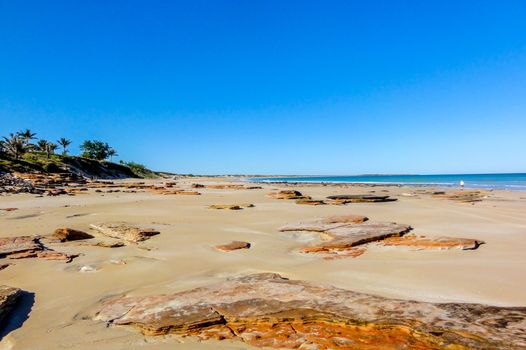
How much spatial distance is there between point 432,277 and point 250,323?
3130 millimetres

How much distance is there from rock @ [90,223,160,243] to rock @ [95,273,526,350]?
3760mm

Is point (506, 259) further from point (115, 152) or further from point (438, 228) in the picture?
point (115, 152)

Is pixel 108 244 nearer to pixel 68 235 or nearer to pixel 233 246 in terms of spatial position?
pixel 68 235

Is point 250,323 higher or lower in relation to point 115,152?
lower

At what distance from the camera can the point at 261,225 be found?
10000mm

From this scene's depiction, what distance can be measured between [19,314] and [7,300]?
210mm

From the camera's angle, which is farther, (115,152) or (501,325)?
(115,152)

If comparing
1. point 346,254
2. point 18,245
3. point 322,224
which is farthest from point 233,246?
point 18,245

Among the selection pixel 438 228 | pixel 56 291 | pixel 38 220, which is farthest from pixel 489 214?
pixel 38 220

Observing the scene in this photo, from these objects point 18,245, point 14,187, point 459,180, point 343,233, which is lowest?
point 459,180

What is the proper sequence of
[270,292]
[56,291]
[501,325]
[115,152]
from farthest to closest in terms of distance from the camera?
[115,152] < [56,291] < [270,292] < [501,325]

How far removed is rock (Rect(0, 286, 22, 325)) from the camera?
3.48 m

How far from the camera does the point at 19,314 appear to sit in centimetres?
366

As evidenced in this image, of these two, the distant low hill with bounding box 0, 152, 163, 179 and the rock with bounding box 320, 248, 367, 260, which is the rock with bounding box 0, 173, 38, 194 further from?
the rock with bounding box 320, 248, 367, 260
